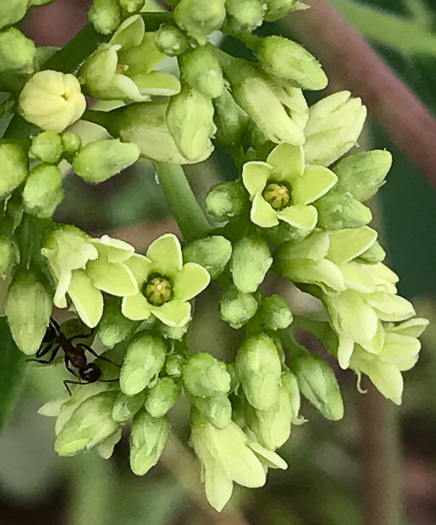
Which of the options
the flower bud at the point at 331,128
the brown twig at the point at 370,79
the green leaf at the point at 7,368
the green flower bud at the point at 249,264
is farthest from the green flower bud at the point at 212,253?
the brown twig at the point at 370,79

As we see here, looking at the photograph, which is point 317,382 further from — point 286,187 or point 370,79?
point 370,79

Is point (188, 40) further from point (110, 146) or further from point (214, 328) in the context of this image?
point (214, 328)

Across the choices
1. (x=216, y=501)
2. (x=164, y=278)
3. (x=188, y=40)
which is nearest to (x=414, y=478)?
(x=216, y=501)

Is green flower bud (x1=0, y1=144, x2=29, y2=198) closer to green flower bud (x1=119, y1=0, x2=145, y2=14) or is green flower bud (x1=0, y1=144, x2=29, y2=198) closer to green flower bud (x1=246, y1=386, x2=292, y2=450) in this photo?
green flower bud (x1=119, y1=0, x2=145, y2=14)

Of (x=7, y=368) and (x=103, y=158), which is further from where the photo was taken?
(x=7, y=368)

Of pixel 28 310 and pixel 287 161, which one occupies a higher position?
pixel 287 161

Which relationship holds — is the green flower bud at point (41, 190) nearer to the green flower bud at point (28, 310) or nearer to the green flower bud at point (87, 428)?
the green flower bud at point (28, 310)

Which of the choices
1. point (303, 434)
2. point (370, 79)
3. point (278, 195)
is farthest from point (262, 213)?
point (303, 434)
